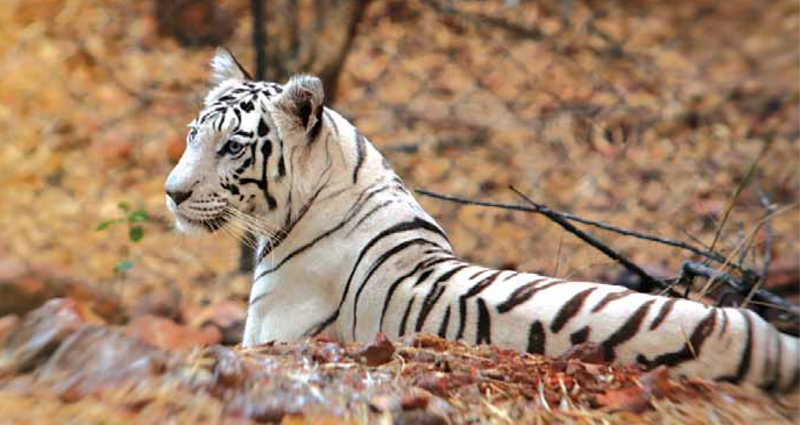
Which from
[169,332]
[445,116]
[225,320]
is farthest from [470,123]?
[169,332]

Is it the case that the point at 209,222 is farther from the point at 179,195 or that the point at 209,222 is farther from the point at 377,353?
the point at 377,353

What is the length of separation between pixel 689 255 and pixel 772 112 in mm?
1079

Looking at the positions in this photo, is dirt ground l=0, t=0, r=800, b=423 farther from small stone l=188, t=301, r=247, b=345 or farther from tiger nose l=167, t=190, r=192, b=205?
tiger nose l=167, t=190, r=192, b=205

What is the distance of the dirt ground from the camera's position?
2693 mm

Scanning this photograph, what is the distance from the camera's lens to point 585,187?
3.16 meters

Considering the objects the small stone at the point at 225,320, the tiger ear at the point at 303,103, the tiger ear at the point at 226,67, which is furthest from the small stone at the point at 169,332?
the tiger ear at the point at 303,103

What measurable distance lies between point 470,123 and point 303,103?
205 cm

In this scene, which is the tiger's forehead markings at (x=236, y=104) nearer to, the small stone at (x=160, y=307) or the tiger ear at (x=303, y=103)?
the tiger ear at (x=303, y=103)

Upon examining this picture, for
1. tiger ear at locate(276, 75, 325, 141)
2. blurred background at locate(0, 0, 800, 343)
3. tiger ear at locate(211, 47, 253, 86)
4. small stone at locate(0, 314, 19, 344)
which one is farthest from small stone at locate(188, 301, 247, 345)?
small stone at locate(0, 314, 19, 344)

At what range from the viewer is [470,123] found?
3.37 meters

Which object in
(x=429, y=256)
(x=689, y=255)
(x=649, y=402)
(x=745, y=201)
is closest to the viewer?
(x=649, y=402)

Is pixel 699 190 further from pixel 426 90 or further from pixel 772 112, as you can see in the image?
pixel 426 90

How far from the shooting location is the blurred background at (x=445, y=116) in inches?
100

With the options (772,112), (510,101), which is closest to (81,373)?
(510,101)
